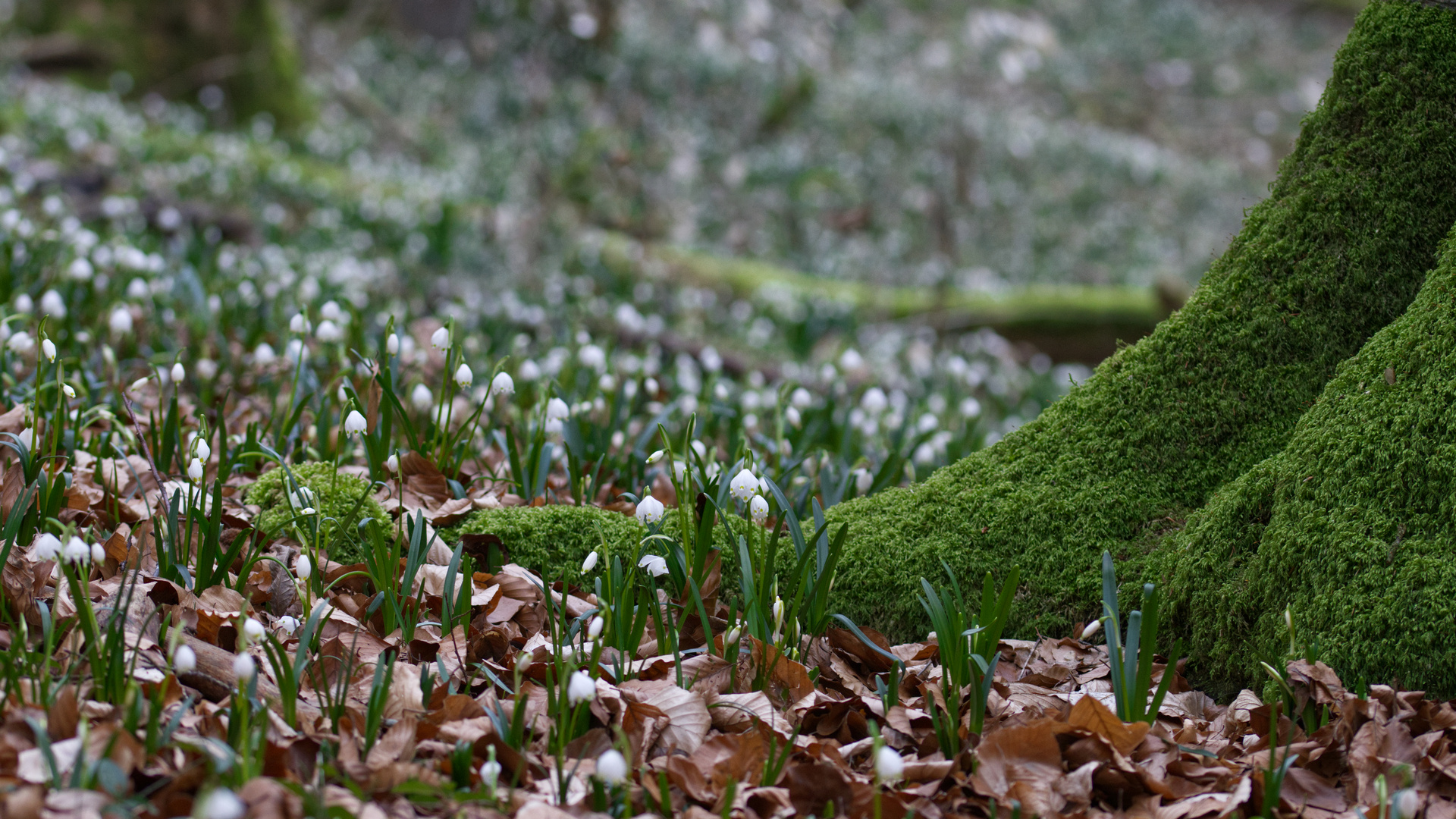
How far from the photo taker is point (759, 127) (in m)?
13.6

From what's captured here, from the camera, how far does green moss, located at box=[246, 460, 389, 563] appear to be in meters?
2.47

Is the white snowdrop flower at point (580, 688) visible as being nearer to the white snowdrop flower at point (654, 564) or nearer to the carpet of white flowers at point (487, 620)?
the carpet of white flowers at point (487, 620)

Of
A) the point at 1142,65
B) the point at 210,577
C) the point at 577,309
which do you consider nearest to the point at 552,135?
the point at 577,309

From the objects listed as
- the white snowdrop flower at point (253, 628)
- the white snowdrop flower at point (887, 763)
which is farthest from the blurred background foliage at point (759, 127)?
the white snowdrop flower at point (887, 763)

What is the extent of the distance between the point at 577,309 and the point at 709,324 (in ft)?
4.69

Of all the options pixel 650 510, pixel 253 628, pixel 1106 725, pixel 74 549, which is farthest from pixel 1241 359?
pixel 74 549

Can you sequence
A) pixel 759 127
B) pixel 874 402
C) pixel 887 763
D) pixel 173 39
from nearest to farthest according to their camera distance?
pixel 887 763 → pixel 874 402 → pixel 173 39 → pixel 759 127

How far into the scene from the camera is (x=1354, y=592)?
197 cm

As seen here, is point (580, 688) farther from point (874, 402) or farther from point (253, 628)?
point (874, 402)

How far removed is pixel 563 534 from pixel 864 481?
1.01m

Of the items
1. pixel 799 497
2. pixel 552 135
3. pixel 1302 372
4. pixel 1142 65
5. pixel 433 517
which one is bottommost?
pixel 433 517

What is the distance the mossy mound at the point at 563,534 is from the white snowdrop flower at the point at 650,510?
0.21 metres

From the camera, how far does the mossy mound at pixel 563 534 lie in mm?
2523

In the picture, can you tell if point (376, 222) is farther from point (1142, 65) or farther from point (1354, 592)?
point (1142, 65)
